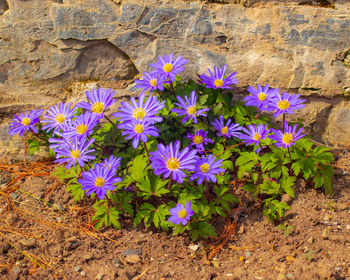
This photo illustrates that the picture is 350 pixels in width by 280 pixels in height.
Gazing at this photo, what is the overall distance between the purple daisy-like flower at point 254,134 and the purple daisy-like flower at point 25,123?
5.83 feet

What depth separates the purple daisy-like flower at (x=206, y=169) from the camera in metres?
2.64

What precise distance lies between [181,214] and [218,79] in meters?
1.25

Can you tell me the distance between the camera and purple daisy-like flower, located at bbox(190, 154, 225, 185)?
264cm

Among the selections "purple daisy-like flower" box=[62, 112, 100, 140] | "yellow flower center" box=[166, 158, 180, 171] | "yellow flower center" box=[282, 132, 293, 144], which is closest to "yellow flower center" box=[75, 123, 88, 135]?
"purple daisy-like flower" box=[62, 112, 100, 140]

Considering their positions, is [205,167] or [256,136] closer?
[205,167]

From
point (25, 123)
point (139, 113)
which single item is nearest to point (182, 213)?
point (139, 113)

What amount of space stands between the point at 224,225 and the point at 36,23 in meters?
2.42

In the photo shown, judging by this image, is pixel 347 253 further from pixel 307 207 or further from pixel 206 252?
pixel 206 252

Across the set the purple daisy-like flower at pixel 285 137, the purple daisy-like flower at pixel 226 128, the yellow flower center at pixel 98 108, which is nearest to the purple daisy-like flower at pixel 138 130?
the yellow flower center at pixel 98 108

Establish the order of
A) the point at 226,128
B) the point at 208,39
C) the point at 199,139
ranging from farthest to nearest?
the point at 208,39 → the point at 226,128 → the point at 199,139

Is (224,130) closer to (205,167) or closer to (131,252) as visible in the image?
(205,167)

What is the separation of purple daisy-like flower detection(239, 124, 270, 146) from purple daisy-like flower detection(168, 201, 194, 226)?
2.44 ft

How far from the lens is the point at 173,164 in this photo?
2.59 m

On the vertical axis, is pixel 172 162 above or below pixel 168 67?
below
